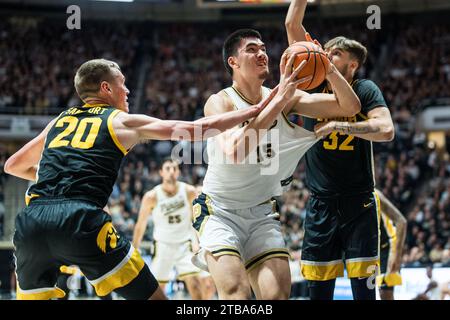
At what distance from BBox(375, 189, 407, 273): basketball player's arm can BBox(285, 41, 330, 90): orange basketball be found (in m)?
2.56

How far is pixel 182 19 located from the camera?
85.0 ft

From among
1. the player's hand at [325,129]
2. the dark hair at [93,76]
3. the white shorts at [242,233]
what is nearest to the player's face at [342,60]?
the player's hand at [325,129]

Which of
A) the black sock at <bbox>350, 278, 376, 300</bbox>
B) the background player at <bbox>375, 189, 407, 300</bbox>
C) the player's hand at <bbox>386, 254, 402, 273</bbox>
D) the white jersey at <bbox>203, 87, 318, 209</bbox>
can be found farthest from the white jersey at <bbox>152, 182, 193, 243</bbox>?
the white jersey at <bbox>203, 87, 318, 209</bbox>

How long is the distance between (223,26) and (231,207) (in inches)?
866

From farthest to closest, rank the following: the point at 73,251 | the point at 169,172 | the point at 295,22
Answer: the point at 169,172 → the point at 295,22 → the point at 73,251

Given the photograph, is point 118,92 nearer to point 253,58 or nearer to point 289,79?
point 253,58

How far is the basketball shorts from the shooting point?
6.92 meters

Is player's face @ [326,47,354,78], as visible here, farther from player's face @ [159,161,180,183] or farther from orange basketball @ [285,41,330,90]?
player's face @ [159,161,180,183]

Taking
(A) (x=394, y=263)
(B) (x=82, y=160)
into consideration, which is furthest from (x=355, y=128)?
(A) (x=394, y=263)

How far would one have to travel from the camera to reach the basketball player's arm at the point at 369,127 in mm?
5039

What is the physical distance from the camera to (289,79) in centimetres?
438

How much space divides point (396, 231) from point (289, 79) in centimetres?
332
